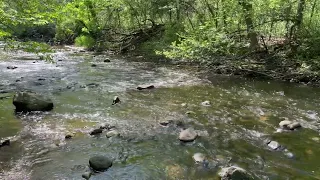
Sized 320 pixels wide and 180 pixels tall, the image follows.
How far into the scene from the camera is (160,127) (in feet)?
27.7

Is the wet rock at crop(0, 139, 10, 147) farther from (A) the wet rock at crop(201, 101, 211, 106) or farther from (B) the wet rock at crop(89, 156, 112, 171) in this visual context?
(A) the wet rock at crop(201, 101, 211, 106)

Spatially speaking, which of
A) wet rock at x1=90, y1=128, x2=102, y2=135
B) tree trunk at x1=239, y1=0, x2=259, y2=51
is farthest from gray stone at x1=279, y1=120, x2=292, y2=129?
tree trunk at x1=239, y1=0, x2=259, y2=51

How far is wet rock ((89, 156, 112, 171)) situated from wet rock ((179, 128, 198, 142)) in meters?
2.01

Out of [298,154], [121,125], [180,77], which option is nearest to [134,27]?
[180,77]

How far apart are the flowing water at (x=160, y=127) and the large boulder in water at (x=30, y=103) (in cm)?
31

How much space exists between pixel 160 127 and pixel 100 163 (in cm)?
264

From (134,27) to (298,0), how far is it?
14916 mm

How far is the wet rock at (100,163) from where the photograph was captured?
6059mm

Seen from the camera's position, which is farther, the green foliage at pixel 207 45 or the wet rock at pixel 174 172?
the green foliage at pixel 207 45

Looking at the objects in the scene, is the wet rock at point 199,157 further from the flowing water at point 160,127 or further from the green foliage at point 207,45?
the green foliage at point 207,45

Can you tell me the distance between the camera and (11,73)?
633 inches

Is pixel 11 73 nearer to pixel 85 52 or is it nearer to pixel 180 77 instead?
pixel 180 77

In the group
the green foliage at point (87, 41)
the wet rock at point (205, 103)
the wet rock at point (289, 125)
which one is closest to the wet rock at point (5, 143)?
the wet rock at point (205, 103)

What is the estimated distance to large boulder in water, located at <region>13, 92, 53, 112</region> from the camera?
31.0ft
